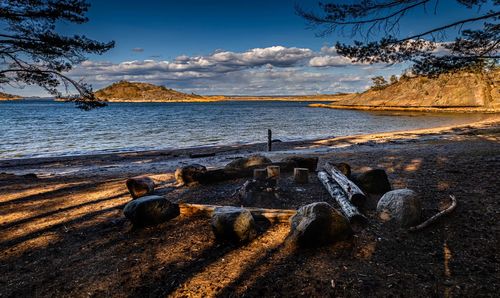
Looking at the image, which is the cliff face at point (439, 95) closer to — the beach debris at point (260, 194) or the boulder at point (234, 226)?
the beach debris at point (260, 194)

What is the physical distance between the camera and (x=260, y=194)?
737cm

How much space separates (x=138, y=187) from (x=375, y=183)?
634cm

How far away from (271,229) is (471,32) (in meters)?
8.07

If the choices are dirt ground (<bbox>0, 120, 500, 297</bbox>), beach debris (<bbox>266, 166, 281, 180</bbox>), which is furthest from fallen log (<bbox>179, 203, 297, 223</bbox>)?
beach debris (<bbox>266, 166, 281, 180</bbox>)

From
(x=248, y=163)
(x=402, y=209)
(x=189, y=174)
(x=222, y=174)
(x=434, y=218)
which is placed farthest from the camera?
(x=248, y=163)

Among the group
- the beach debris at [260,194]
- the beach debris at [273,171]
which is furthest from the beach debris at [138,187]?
the beach debris at [273,171]

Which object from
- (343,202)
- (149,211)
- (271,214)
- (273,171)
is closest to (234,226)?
(271,214)

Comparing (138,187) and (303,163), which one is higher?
(303,163)

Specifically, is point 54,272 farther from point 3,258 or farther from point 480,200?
point 480,200

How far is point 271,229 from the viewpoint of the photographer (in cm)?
561

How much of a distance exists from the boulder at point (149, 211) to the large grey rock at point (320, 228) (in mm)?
2773

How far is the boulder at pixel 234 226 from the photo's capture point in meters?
5.16

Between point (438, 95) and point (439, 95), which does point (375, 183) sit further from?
point (438, 95)

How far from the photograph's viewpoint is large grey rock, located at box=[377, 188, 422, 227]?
5410mm
